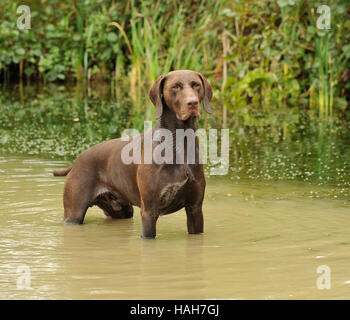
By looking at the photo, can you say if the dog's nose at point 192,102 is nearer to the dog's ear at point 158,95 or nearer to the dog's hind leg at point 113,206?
the dog's ear at point 158,95

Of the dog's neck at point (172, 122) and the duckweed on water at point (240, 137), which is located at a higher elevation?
the dog's neck at point (172, 122)

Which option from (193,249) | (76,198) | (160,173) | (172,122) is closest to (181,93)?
(172,122)

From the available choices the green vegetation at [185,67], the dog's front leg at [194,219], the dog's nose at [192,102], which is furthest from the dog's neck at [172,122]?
the green vegetation at [185,67]

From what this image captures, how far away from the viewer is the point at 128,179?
→ 20.4 ft

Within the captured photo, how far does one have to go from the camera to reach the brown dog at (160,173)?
570 centimetres

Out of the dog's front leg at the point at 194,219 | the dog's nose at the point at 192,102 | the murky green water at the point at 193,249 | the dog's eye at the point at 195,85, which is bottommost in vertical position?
the murky green water at the point at 193,249

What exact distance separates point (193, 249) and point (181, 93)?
3.64ft

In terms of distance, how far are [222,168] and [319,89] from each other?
218 inches

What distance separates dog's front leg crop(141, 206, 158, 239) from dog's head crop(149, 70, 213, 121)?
0.70m

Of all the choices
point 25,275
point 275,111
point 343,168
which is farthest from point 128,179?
point 275,111

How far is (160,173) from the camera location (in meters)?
5.77

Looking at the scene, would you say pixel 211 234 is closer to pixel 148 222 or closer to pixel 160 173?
pixel 148 222

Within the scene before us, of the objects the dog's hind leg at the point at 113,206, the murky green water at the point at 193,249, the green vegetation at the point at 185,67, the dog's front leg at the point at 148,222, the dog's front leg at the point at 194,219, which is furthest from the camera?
the green vegetation at the point at 185,67

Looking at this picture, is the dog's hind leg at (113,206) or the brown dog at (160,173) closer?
the brown dog at (160,173)
